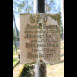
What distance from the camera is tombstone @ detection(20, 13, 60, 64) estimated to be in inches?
41.1

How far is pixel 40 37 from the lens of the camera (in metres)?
1.05

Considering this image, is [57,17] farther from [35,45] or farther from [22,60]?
[22,60]

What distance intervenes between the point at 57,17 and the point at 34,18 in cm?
23

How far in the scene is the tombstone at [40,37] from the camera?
1045 mm

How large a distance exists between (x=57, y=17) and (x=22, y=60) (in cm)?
56

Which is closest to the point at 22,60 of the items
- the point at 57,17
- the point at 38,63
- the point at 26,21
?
the point at 38,63

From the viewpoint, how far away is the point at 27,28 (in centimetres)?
106
